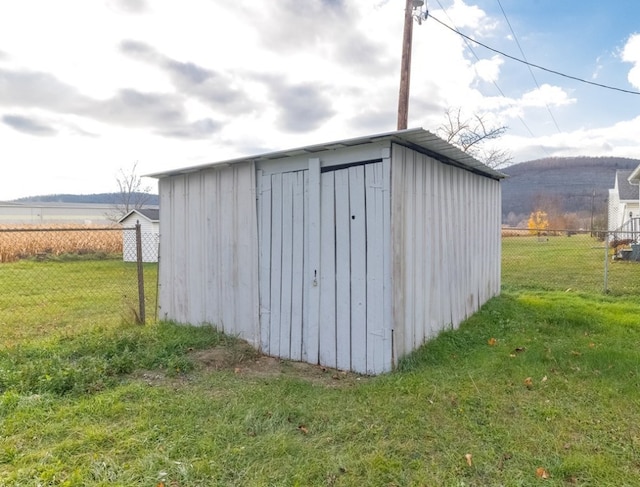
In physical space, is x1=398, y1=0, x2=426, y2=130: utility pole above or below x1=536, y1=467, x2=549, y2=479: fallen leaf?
above

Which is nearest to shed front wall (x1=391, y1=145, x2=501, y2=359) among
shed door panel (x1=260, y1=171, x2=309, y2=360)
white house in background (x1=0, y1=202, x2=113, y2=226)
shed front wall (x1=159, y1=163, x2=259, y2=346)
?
shed door panel (x1=260, y1=171, x2=309, y2=360)

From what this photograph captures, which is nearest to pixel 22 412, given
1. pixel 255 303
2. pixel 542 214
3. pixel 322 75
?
pixel 255 303

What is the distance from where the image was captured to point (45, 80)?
25.2 ft

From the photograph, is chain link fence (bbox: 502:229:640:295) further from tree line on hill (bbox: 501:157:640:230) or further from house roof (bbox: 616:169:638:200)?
tree line on hill (bbox: 501:157:640:230)

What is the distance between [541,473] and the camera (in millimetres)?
2195

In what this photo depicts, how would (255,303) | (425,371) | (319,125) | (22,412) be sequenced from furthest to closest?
(319,125), (255,303), (425,371), (22,412)

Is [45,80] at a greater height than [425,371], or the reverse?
[45,80]

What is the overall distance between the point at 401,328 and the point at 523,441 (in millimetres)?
1453

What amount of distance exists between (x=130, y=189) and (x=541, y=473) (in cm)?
2901

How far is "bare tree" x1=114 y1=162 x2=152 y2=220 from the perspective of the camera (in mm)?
26391

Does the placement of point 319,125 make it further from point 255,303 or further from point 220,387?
point 220,387

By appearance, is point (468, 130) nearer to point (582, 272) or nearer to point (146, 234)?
point (582, 272)

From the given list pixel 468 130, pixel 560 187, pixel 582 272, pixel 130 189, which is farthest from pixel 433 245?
pixel 560 187

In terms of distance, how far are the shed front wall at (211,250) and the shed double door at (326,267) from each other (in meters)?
0.24
